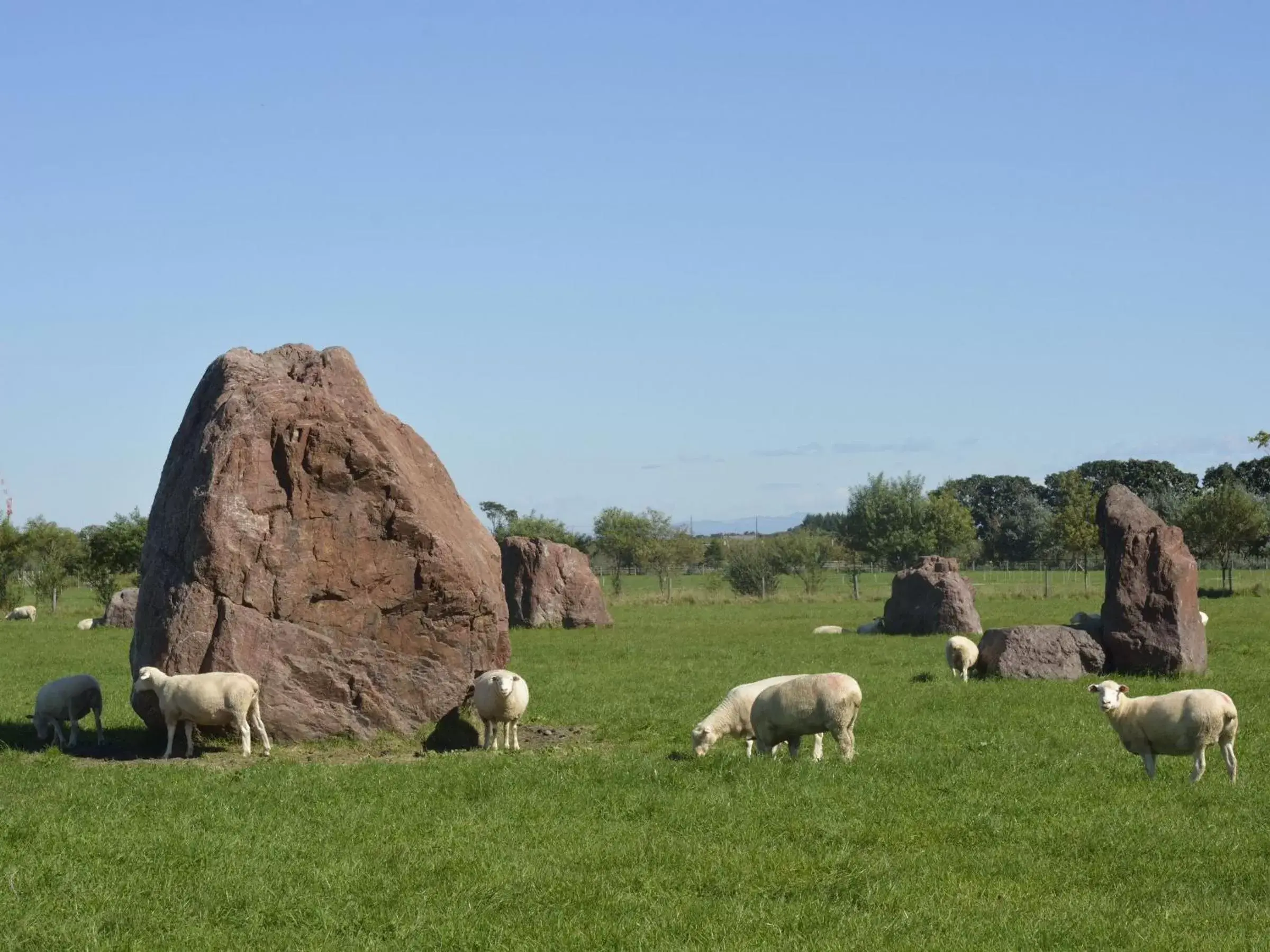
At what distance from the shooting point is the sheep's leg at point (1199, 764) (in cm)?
1430

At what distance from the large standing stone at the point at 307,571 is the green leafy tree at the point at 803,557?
2060 inches

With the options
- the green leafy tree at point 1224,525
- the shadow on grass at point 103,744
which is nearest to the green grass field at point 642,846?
the shadow on grass at point 103,744

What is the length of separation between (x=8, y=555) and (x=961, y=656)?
46.1 m

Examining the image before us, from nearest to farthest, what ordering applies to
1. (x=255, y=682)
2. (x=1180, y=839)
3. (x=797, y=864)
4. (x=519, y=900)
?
(x=519, y=900) → (x=797, y=864) → (x=1180, y=839) → (x=255, y=682)

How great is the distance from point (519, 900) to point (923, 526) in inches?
2905

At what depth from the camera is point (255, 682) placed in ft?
56.7

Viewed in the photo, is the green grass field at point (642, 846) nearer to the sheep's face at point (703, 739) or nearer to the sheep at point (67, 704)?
the sheep's face at point (703, 739)

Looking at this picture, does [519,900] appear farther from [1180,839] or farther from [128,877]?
[1180,839]

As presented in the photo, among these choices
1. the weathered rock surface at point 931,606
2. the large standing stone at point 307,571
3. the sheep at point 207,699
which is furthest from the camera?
the weathered rock surface at point 931,606

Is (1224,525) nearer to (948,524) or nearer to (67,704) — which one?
(948,524)

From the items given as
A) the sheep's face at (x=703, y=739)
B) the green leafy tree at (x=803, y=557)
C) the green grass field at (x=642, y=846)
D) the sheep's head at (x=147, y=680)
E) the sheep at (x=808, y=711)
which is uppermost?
the green leafy tree at (x=803, y=557)

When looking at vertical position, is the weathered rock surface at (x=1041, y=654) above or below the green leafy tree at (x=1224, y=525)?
below

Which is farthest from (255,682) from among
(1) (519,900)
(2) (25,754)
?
(1) (519,900)

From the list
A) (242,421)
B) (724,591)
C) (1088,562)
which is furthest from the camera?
(1088,562)
